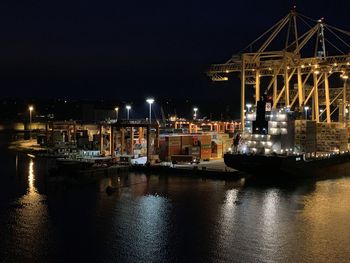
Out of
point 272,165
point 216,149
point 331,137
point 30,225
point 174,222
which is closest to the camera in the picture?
point 30,225

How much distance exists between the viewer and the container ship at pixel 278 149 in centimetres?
3281

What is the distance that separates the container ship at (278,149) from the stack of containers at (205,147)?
14.7 ft

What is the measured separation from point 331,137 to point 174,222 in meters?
25.8

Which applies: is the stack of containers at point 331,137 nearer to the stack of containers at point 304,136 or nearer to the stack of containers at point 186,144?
the stack of containers at point 304,136

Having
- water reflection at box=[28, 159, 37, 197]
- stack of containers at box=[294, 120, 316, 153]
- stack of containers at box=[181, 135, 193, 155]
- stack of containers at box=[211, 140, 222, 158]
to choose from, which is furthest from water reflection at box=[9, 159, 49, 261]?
stack of containers at box=[294, 120, 316, 153]

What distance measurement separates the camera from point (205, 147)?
39.8m

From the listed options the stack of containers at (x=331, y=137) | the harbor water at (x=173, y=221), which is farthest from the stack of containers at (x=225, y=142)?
the harbor water at (x=173, y=221)

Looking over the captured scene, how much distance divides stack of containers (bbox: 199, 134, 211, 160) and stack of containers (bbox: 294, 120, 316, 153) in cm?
751

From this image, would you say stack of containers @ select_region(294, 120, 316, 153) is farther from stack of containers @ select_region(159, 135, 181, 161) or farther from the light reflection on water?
stack of containers @ select_region(159, 135, 181, 161)

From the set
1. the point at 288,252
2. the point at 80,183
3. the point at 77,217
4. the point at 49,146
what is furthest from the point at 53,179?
the point at 49,146

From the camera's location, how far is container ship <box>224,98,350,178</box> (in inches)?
1292

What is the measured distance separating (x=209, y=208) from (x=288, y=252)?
708cm

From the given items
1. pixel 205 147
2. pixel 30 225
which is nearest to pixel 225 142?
pixel 205 147

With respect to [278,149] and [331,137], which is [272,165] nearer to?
[278,149]
